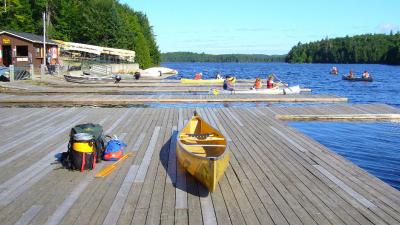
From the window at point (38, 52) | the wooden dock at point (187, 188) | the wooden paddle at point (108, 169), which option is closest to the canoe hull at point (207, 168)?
the wooden dock at point (187, 188)

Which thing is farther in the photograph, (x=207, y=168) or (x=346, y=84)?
(x=346, y=84)

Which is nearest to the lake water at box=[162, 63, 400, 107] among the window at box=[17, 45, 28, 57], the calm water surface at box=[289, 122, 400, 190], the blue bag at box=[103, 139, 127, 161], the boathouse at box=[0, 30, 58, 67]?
the calm water surface at box=[289, 122, 400, 190]

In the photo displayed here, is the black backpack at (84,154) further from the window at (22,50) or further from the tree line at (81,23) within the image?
the tree line at (81,23)

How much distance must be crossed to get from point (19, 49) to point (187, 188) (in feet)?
115

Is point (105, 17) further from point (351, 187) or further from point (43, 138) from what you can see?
point (351, 187)

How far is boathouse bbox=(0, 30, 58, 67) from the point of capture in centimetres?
Answer: 3550

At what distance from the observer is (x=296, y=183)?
744cm

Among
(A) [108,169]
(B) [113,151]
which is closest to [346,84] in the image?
(B) [113,151]

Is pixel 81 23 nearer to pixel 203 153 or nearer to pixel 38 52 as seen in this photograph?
pixel 38 52

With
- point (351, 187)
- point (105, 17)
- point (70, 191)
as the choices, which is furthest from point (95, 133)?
point (105, 17)

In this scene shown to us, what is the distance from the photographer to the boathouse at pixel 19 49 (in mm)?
35500

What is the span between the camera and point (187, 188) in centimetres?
700

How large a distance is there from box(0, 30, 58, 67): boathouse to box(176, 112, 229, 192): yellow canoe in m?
30.3

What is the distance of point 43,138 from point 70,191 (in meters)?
4.86
